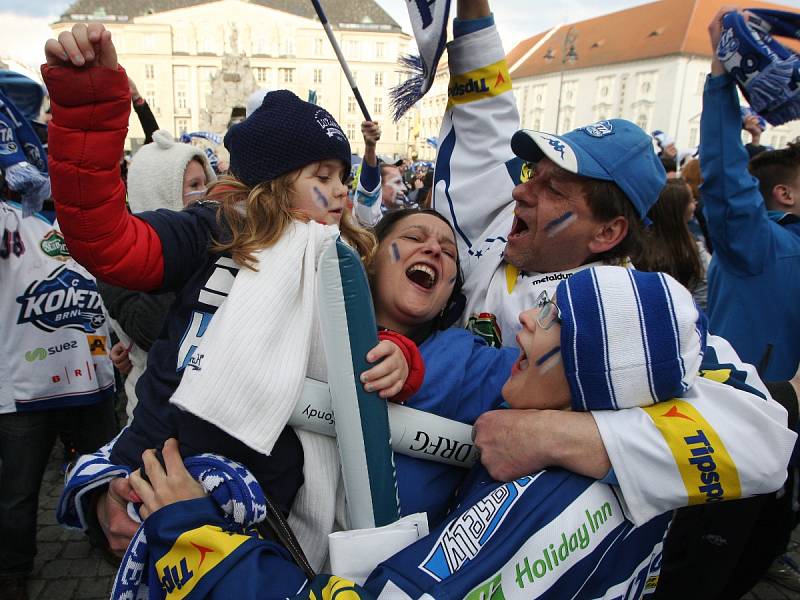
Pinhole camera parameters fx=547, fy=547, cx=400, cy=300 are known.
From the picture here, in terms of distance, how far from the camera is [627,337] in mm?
1039

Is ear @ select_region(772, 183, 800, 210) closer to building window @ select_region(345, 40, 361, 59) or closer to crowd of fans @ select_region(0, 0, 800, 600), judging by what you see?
crowd of fans @ select_region(0, 0, 800, 600)

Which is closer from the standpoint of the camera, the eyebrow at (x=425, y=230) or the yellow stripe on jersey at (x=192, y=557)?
the yellow stripe on jersey at (x=192, y=557)

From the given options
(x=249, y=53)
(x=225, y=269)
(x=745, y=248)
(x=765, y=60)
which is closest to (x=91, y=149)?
(x=225, y=269)

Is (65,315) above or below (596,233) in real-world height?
below

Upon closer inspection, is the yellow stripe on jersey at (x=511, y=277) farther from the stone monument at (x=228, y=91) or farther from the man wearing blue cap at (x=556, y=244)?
the stone monument at (x=228, y=91)

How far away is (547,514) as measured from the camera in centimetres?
104

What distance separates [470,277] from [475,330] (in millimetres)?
368

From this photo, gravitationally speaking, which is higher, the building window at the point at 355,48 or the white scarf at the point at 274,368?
the building window at the point at 355,48

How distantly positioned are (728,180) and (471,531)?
89.2 inches

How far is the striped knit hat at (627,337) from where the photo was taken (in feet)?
3.41

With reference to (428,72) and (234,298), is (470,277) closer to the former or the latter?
(428,72)

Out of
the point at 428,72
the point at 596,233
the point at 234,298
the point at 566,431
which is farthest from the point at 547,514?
the point at 428,72

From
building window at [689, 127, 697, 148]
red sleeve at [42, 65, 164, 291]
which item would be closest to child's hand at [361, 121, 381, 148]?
red sleeve at [42, 65, 164, 291]

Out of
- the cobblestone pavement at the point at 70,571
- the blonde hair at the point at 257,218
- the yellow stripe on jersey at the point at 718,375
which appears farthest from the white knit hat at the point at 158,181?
the yellow stripe on jersey at the point at 718,375
